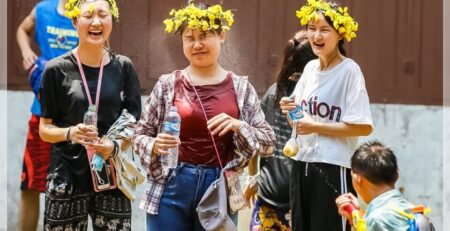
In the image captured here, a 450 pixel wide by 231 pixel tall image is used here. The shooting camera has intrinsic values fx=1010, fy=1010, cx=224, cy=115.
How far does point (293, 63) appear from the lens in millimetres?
6340

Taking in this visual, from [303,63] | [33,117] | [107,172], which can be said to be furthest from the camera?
[33,117]

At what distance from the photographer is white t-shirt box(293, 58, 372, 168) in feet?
18.7

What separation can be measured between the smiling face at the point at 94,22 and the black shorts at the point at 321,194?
55.2 inches

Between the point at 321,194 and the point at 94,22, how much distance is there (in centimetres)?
167

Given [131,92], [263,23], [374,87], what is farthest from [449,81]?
[131,92]

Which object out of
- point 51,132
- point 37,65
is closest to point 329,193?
point 51,132

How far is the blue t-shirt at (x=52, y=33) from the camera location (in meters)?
7.37

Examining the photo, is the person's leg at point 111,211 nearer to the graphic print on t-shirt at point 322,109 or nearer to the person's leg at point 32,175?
the graphic print on t-shirt at point 322,109

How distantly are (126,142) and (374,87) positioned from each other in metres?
2.50

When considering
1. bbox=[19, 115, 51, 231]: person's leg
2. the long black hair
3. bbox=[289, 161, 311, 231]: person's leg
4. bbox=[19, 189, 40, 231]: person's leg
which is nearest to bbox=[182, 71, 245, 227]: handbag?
bbox=[289, 161, 311, 231]: person's leg

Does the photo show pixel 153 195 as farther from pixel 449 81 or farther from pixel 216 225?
pixel 449 81

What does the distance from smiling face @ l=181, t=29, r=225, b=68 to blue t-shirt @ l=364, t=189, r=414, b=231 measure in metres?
1.22

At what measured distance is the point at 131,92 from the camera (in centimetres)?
599

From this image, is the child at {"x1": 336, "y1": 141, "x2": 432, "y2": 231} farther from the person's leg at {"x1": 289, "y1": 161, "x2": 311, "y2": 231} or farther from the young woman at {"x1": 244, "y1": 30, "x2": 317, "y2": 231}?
the young woman at {"x1": 244, "y1": 30, "x2": 317, "y2": 231}
